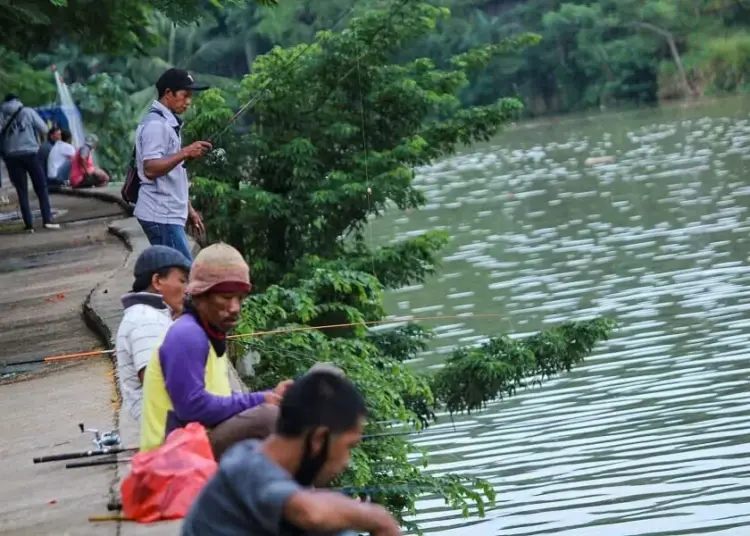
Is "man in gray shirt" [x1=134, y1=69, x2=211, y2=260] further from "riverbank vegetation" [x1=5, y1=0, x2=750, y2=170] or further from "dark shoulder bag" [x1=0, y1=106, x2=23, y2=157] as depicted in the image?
"riverbank vegetation" [x1=5, y1=0, x2=750, y2=170]

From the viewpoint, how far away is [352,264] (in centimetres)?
1619

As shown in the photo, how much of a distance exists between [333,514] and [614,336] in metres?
14.8

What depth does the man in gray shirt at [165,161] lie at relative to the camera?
396 inches

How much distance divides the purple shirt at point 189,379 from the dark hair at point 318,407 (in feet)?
5.76

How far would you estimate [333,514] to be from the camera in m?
4.16

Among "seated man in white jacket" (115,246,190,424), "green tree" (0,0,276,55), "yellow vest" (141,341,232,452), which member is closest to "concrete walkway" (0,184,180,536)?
"yellow vest" (141,341,232,452)

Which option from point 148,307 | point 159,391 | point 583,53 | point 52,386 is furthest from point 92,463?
point 583,53

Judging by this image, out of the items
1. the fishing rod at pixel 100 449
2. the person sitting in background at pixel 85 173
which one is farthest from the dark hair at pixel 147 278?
the person sitting in background at pixel 85 173

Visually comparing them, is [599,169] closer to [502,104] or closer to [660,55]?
[502,104]

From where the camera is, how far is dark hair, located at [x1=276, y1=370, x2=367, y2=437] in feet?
13.8

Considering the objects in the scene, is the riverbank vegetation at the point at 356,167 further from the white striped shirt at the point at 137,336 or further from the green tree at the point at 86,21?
the white striped shirt at the point at 137,336

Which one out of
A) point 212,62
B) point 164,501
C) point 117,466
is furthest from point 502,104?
point 212,62

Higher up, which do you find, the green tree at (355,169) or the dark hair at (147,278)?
the dark hair at (147,278)

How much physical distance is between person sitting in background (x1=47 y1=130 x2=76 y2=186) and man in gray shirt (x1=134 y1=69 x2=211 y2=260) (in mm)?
15982
